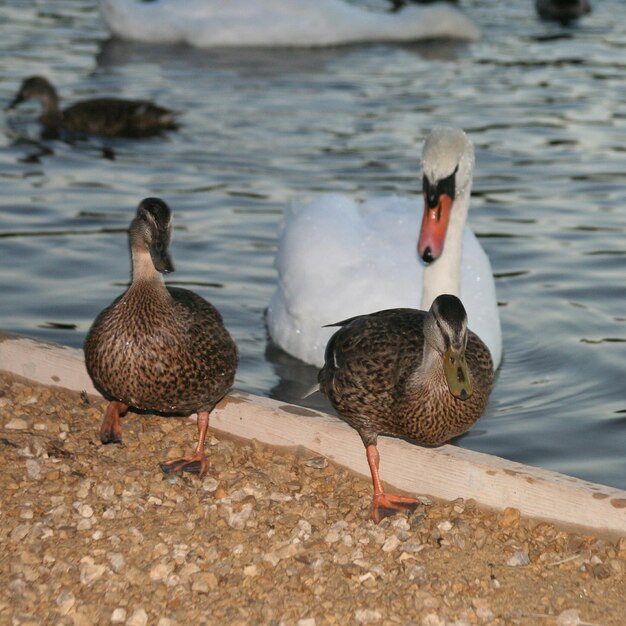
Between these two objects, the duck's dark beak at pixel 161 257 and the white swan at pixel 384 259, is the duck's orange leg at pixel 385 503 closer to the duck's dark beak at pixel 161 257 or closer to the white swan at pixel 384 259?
the duck's dark beak at pixel 161 257

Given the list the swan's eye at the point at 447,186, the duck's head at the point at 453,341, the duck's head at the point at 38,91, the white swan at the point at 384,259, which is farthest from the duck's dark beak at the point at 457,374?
the duck's head at the point at 38,91

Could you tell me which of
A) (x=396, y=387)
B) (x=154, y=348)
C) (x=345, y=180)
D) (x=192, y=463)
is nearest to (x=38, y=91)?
(x=345, y=180)

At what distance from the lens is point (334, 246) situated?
7.82 m

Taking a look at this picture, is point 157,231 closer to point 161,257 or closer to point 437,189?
point 161,257

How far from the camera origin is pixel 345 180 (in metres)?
11.8

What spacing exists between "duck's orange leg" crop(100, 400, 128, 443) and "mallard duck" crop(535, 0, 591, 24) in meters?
15.2

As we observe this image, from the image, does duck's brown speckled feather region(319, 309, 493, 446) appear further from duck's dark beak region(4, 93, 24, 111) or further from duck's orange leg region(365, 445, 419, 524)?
duck's dark beak region(4, 93, 24, 111)

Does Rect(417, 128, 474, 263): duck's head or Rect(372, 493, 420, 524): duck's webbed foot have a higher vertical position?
Rect(417, 128, 474, 263): duck's head

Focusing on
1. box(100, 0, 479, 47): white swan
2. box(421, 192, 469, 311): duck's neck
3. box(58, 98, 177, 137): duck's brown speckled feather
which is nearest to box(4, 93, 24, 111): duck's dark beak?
box(58, 98, 177, 137): duck's brown speckled feather

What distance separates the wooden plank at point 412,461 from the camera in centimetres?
505

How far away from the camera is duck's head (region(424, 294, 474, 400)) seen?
5074mm

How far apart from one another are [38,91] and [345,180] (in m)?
3.83

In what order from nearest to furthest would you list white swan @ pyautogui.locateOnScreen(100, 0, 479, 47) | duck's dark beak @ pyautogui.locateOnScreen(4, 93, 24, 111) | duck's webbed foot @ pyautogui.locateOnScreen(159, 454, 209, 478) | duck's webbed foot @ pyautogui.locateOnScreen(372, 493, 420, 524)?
duck's webbed foot @ pyautogui.locateOnScreen(372, 493, 420, 524) < duck's webbed foot @ pyautogui.locateOnScreen(159, 454, 209, 478) < duck's dark beak @ pyautogui.locateOnScreen(4, 93, 24, 111) < white swan @ pyautogui.locateOnScreen(100, 0, 479, 47)

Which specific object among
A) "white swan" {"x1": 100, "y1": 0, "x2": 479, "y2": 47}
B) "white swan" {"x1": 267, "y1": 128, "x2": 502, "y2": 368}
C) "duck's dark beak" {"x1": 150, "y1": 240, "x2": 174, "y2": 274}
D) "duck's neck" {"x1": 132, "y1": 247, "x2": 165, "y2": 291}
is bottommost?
"white swan" {"x1": 100, "y1": 0, "x2": 479, "y2": 47}
